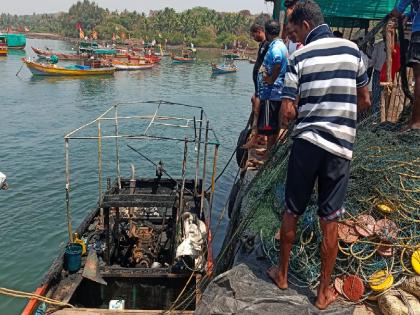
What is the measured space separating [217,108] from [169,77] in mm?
17416

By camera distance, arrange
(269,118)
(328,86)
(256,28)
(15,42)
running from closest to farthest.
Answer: (328,86), (269,118), (256,28), (15,42)

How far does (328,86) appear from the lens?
3254mm

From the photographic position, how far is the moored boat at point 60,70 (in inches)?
1644

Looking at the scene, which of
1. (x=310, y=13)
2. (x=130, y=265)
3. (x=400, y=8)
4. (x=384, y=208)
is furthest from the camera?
(x=130, y=265)

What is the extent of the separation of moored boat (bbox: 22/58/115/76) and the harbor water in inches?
30.9

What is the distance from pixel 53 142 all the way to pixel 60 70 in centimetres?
2350

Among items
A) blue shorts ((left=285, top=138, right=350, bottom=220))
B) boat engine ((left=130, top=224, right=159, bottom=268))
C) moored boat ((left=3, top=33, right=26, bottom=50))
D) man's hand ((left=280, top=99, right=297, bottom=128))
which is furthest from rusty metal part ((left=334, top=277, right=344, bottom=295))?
moored boat ((left=3, top=33, right=26, bottom=50))

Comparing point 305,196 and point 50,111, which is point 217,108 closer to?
point 50,111

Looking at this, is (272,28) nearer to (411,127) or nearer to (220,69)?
(411,127)

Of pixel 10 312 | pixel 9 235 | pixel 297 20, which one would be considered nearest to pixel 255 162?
pixel 297 20

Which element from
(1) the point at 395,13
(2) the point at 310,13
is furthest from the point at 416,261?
(1) the point at 395,13

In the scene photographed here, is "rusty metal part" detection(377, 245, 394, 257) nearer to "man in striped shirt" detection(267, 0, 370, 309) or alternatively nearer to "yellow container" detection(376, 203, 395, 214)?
"yellow container" detection(376, 203, 395, 214)

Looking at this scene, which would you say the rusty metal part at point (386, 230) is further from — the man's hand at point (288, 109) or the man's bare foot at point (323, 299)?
the man's hand at point (288, 109)

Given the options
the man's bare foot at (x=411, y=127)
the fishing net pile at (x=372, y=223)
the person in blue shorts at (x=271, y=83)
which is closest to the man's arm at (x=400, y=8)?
the man's bare foot at (x=411, y=127)
